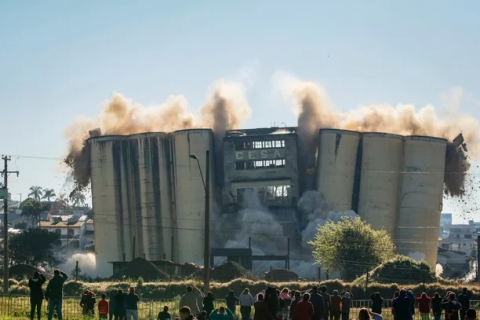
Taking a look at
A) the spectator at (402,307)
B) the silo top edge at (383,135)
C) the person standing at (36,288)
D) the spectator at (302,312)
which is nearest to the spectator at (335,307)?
the spectator at (402,307)

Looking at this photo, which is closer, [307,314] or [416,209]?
[307,314]

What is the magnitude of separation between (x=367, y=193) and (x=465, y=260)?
66477 mm

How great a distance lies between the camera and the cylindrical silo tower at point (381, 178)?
113125 millimetres

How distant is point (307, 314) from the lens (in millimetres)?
25641

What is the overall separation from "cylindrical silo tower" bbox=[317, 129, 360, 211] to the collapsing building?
126 millimetres

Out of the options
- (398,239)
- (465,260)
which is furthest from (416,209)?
(465,260)

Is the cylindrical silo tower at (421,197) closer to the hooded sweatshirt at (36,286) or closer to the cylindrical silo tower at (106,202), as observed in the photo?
the cylindrical silo tower at (106,202)

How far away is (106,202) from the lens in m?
118

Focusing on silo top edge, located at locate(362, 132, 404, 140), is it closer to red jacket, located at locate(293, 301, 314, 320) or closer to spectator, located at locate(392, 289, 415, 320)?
spectator, located at locate(392, 289, 415, 320)

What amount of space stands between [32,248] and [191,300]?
90.6m

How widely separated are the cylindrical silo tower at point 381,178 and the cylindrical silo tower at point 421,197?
0.89 metres

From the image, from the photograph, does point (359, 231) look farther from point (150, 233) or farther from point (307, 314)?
point (307, 314)

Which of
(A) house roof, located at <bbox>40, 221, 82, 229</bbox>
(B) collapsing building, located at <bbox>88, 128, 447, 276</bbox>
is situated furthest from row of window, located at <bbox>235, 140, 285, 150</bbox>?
(A) house roof, located at <bbox>40, 221, 82, 229</bbox>

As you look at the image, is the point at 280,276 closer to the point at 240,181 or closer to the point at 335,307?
the point at 240,181
